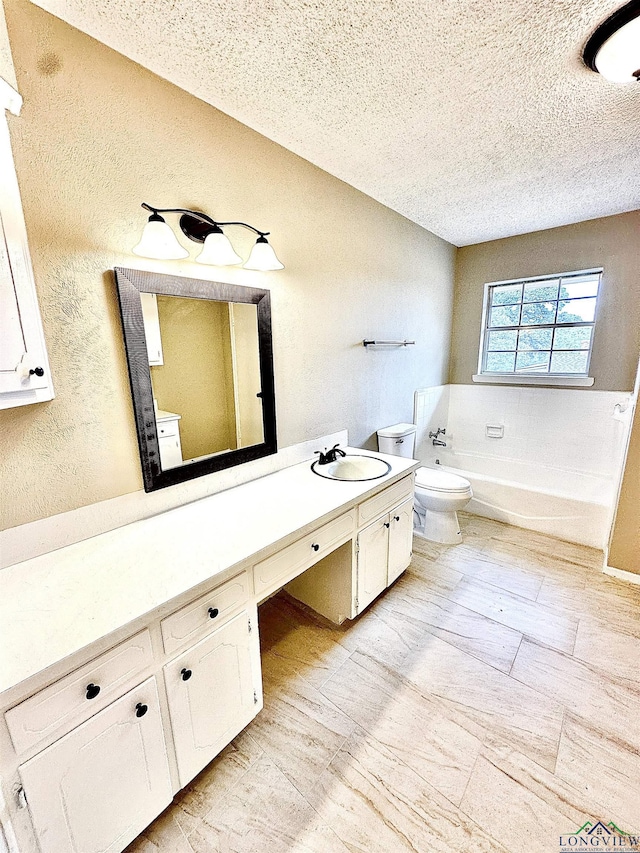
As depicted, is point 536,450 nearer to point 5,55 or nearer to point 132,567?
point 132,567

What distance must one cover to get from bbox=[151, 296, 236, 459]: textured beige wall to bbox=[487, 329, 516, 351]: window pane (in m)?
2.72

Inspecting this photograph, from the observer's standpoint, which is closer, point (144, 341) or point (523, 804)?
point (523, 804)

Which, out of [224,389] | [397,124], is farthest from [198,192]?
[397,124]

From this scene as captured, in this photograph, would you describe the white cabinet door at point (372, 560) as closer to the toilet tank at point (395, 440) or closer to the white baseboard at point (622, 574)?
the toilet tank at point (395, 440)

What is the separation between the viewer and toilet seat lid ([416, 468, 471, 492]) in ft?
8.21

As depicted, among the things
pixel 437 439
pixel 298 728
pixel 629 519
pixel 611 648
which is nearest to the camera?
pixel 298 728

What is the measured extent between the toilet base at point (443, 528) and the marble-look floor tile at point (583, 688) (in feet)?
3.00

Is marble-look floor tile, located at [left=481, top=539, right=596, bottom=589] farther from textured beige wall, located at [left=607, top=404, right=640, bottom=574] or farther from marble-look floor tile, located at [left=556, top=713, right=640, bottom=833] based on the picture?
marble-look floor tile, located at [left=556, top=713, right=640, bottom=833]

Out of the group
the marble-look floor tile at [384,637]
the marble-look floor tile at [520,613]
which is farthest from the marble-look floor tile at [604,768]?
the marble-look floor tile at [384,637]

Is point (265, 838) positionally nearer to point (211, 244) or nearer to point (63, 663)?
point (63, 663)

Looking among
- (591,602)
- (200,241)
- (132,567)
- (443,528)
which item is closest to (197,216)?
(200,241)

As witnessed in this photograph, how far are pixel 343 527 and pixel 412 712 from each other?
2.56 feet

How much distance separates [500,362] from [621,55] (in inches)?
93.6

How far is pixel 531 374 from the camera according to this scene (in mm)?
3043
